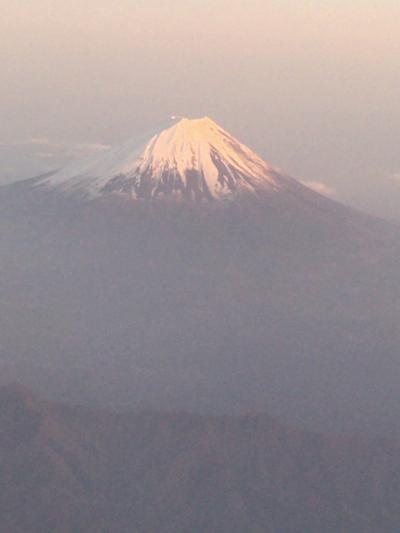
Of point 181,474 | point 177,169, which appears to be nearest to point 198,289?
point 177,169

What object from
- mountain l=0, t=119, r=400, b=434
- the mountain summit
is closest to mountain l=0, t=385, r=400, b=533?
mountain l=0, t=119, r=400, b=434

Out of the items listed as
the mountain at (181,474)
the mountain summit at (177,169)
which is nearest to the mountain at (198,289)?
the mountain summit at (177,169)

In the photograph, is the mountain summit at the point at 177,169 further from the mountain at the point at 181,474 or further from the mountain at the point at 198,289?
the mountain at the point at 181,474

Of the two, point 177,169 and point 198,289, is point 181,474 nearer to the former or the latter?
point 198,289

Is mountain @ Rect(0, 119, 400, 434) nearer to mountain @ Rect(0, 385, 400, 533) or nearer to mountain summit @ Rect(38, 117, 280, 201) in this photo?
mountain summit @ Rect(38, 117, 280, 201)

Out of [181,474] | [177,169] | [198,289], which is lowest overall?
[181,474]

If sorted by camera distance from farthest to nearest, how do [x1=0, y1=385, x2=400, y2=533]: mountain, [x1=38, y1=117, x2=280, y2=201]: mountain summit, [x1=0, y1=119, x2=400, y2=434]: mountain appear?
1. [x1=38, y1=117, x2=280, y2=201]: mountain summit
2. [x1=0, y1=119, x2=400, y2=434]: mountain
3. [x1=0, y1=385, x2=400, y2=533]: mountain

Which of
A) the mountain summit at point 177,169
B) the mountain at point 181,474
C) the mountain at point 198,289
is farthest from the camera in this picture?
the mountain summit at point 177,169
